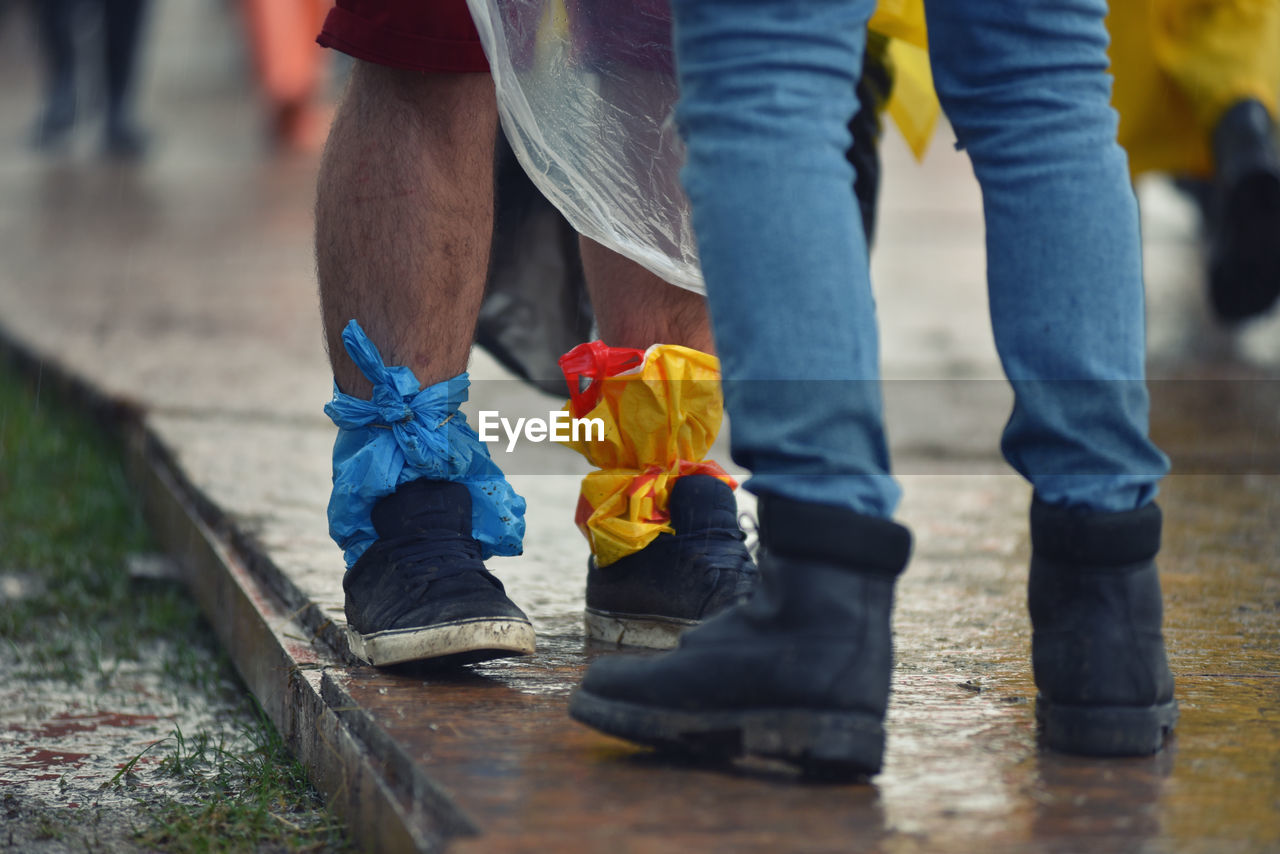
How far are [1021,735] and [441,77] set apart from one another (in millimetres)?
854

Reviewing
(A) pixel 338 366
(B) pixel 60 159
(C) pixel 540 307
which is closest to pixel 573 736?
(A) pixel 338 366

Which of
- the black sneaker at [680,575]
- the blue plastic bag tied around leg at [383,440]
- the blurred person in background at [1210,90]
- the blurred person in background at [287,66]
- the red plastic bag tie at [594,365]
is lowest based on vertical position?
the black sneaker at [680,575]

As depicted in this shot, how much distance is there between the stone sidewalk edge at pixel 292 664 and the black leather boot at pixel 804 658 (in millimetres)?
206

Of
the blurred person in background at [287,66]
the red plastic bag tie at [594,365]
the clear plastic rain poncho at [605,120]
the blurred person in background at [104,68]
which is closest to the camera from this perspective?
the clear plastic rain poncho at [605,120]

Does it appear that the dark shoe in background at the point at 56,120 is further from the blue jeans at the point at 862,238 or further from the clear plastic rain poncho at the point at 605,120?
the blue jeans at the point at 862,238

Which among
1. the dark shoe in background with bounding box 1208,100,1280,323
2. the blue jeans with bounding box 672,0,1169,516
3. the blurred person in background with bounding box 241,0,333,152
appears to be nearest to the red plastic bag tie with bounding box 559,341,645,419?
the blue jeans with bounding box 672,0,1169,516

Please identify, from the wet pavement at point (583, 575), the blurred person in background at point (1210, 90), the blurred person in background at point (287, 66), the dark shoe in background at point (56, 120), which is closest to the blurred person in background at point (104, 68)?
the dark shoe in background at point (56, 120)

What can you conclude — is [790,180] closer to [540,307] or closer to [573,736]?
[573,736]

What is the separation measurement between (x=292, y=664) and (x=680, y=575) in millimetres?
423

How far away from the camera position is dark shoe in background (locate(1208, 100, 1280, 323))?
3.06 metres

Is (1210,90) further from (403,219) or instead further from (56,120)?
(56,120)

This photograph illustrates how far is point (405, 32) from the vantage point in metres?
1.48

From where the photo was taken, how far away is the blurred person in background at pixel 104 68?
7.13m

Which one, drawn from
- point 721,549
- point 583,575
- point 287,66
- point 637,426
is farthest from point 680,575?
point 287,66
